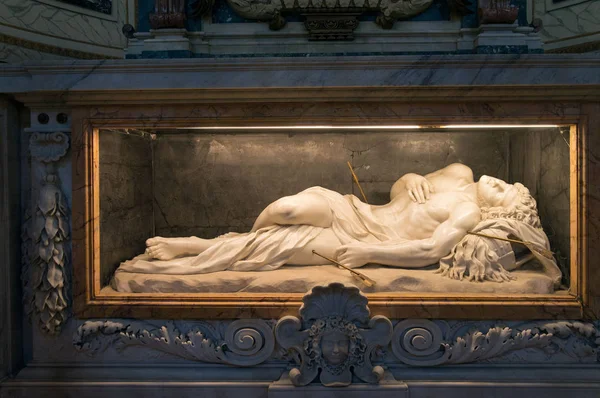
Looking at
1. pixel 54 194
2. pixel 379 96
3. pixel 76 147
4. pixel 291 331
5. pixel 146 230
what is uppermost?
pixel 379 96

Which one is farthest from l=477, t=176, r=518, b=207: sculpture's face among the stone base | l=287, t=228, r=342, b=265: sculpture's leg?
the stone base

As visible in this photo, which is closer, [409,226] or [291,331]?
[291,331]

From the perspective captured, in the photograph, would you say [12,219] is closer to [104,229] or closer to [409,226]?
[104,229]

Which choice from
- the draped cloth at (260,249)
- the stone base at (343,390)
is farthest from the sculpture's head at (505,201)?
the stone base at (343,390)

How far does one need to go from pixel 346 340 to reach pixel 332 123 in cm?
132

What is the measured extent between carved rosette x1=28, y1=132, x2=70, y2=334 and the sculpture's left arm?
177 cm

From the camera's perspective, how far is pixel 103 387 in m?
3.38

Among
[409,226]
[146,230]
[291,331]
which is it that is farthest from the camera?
[146,230]

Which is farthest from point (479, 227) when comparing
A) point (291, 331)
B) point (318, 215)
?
point (291, 331)

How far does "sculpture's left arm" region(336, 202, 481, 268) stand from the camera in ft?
11.6

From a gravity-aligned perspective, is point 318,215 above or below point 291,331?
above

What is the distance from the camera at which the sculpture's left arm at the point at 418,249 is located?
3543 mm

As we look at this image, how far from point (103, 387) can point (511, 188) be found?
2.92 m

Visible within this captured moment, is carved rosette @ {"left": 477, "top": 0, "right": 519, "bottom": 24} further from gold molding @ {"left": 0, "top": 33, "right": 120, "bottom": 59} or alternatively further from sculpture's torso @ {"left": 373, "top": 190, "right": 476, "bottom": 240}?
gold molding @ {"left": 0, "top": 33, "right": 120, "bottom": 59}
